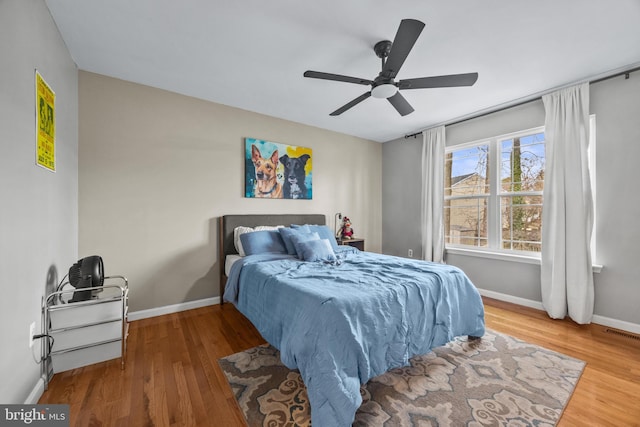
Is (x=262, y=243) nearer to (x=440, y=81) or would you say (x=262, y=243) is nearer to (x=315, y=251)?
(x=315, y=251)

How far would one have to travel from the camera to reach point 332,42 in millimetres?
2115

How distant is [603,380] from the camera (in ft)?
5.85

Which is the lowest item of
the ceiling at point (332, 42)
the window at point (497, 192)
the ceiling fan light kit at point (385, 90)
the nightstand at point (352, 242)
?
the nightstand at point (352, 242)

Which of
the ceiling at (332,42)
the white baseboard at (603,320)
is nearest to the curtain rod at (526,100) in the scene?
the ceiling at (332,42)

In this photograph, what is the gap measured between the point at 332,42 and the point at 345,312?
211 centimetres

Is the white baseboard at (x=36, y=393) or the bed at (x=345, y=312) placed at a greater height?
the bed at (x=345, y=312)

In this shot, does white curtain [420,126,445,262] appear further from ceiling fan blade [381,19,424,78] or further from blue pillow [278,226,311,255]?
ceiling fan blade [381,19,424,78]

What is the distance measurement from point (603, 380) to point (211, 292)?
3668mm

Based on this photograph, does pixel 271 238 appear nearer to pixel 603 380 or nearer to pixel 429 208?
pixel 429 208

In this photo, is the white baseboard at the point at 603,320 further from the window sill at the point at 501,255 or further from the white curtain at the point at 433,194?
the white curtain at the point at 433,194

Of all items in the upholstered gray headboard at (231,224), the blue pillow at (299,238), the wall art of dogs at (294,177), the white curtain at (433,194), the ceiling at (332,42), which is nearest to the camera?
the ceiling at (332,42)

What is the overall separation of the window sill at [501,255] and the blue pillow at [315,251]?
2234mm

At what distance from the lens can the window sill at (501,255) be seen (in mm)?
3087

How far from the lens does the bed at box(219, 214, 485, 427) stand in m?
1.36
